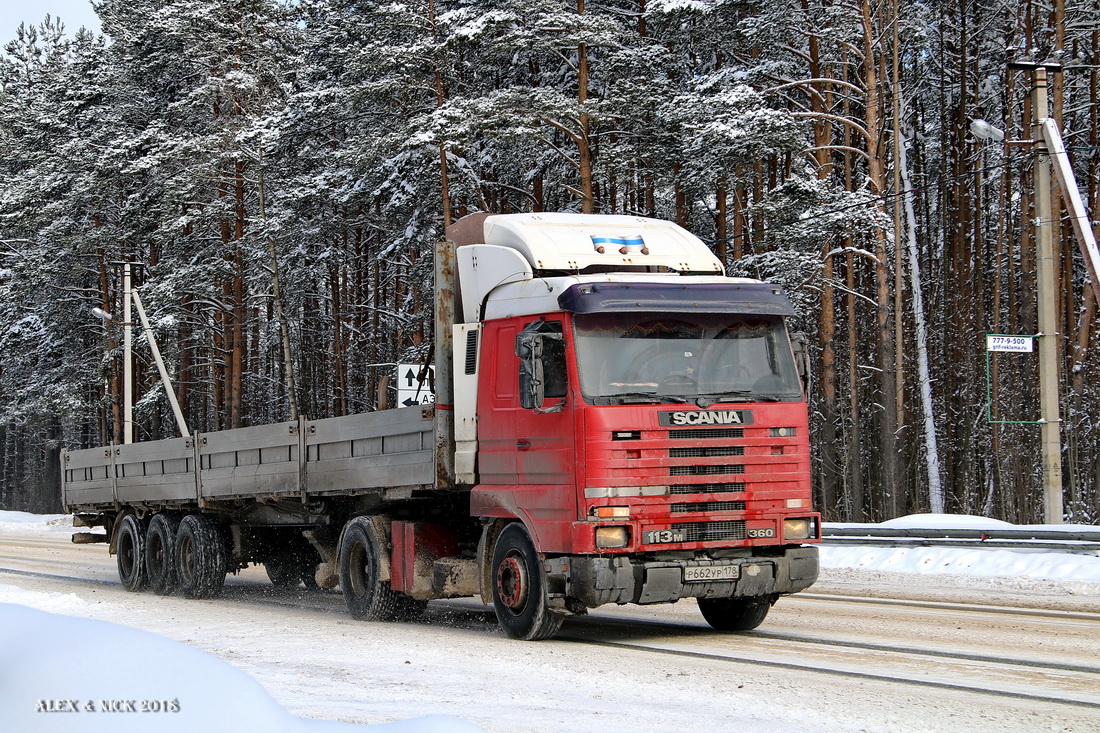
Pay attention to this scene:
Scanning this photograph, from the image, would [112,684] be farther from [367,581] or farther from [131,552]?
[131,552]

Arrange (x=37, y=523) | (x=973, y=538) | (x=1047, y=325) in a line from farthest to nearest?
(x=37, y=523)
(x=1047, y=325)
(x=973, y=538)

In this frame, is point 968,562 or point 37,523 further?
point 37,523

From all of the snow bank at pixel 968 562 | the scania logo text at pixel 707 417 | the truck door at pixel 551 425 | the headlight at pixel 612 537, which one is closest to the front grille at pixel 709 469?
the scania logo text at pixel 707 417

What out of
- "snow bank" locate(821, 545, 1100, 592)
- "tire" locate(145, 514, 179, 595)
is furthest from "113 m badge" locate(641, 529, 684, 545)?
"tire" locate(145, 514, 179, 595)

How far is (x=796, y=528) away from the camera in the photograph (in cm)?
1040

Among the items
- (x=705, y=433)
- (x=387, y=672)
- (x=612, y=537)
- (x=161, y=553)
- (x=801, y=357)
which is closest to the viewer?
(x=387, y=672)

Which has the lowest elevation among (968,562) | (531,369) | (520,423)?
(968,562)

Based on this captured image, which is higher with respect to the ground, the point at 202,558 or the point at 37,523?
the point at 202,558

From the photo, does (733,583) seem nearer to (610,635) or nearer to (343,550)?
(610,635)

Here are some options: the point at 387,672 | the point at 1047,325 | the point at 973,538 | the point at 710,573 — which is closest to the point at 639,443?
the point at 710,573

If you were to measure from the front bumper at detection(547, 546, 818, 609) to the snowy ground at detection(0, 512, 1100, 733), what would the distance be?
495 mm

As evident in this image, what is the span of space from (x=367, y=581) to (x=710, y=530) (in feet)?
15.0

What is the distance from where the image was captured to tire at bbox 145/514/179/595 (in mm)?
17484

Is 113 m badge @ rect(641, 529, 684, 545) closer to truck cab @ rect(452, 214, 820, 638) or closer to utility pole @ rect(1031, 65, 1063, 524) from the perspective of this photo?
truck cab @ rect(452, 214, 820, 638)
